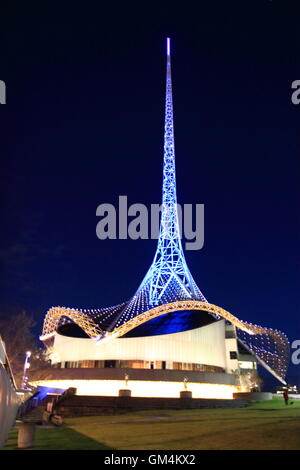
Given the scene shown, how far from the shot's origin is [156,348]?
43500 millimetres

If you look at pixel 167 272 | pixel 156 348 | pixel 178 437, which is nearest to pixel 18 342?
pixel 156 348

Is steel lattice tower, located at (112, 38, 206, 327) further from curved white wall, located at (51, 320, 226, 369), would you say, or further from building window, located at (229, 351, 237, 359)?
building window, located at (229, 351, 237, 359)

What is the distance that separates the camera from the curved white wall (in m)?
43.5

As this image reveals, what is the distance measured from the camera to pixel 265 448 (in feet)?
39.9

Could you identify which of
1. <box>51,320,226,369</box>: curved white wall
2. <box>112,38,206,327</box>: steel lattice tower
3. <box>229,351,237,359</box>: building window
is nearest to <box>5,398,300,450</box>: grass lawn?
<box>51,320,226,369</box>: curved white wall

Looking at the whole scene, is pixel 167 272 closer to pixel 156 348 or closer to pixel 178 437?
pixel 156 348

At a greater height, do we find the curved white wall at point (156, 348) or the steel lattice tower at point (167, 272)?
the steel lattice tower at point (167, 272)

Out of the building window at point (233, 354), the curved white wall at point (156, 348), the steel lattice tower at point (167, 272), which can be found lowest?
the building window at point (233, 354)

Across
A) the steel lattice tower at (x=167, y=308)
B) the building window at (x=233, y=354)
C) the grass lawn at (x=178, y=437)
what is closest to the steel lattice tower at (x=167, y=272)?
the steel lattice tower at (x=167, y=308)

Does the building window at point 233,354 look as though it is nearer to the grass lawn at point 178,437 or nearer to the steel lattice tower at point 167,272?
the steel lattice tower at point 167,272

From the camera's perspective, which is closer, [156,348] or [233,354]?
[156,348]

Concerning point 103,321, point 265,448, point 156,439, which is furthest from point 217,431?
point 103,321

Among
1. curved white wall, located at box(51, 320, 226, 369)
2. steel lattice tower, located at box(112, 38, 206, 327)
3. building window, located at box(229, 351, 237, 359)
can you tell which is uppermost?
steel lattice tower, located at box(112, 38, 206, 327)

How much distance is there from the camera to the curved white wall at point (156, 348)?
4347 centimetres
